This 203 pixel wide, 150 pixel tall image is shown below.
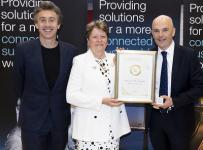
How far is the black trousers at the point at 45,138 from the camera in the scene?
136 inches

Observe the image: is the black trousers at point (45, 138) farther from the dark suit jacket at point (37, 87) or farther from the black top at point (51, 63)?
the black top at point (51, 63)

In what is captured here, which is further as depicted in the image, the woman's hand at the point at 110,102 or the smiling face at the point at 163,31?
the smiling face at the point at 163,31

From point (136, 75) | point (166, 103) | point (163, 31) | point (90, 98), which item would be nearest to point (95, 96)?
point (90, 98)

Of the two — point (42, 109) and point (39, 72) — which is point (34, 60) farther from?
point (42, 109)

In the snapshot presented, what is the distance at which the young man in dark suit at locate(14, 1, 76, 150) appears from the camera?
11.1 ft

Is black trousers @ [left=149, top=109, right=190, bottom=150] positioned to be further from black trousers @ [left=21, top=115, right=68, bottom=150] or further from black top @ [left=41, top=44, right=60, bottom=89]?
black top @ [left=41, top=44, right=60, bottom=89]

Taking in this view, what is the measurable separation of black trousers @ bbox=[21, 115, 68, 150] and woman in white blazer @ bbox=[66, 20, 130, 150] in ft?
0.80

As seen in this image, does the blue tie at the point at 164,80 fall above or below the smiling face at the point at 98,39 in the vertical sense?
below

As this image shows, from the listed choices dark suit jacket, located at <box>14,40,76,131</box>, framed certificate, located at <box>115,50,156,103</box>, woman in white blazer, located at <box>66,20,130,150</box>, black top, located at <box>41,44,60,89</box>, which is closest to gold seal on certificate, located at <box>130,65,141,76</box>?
framed certificate, located at <box>115,50,156,103</box>

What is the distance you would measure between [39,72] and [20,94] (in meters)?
0.44

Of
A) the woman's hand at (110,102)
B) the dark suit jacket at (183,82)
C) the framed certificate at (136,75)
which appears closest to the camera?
the woman's hand at (110,102)

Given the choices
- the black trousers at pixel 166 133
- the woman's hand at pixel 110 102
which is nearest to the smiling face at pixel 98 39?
the woman's hand at pixel 110 102

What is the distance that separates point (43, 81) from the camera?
11.0ft

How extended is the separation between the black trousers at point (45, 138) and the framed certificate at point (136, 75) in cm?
75
